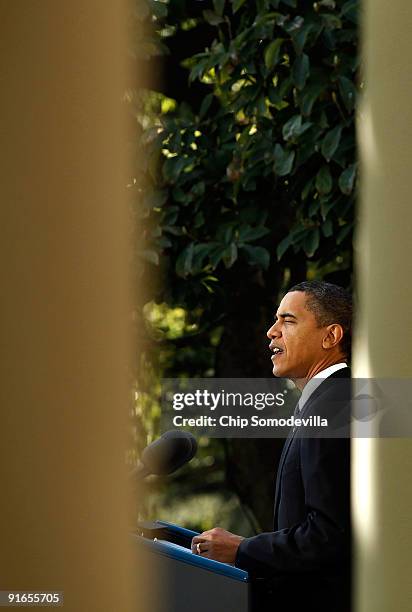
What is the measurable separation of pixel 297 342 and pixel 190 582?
0.71 m

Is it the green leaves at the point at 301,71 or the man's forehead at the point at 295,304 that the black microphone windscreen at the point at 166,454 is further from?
the green leaves at the point at 301,71

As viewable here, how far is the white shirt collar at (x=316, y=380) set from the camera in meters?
2.90

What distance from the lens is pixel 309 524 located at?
2678mm

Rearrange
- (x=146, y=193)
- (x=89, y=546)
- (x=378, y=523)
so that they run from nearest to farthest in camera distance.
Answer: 1. (x=378, y=523)
2. (x=89, y=546)
3. (x=146, y=193)

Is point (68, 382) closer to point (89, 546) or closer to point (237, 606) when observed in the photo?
point (89, 546)

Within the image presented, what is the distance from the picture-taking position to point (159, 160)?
489 cm

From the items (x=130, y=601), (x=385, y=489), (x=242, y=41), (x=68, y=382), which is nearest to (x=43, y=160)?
(x=68, y=382)

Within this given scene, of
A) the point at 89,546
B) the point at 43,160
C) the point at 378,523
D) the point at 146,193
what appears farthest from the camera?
the point at 146,193

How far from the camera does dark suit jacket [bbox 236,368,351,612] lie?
8.69 ft

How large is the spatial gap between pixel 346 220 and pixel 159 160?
826 mm

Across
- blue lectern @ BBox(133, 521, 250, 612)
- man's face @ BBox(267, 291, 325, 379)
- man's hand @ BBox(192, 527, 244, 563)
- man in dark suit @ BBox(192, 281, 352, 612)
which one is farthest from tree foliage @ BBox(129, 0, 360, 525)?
blue lectern @ BBox(133, 521, 250, 612)

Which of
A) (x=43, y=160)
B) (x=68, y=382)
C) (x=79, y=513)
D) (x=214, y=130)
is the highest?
(x=214, y=130)

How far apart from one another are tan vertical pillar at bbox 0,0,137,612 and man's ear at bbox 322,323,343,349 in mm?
478

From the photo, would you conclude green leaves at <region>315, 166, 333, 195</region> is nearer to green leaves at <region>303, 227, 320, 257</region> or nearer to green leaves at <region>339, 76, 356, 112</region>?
green leaves at <region>303, 227, 320, 257</region>
